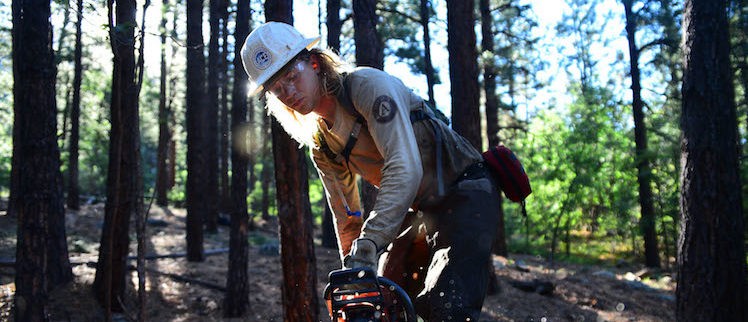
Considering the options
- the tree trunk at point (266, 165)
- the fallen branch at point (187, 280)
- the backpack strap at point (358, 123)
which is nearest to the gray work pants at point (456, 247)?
the backpack strap at point (358, 123)

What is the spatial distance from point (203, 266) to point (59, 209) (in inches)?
164

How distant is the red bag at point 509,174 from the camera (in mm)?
3104

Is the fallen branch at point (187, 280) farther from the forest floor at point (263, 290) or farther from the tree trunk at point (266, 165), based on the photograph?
the tree trunk at point (266, 165)

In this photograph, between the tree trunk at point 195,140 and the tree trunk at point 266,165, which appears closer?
the tree trunk at point 195,140

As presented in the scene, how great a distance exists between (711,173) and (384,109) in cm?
581

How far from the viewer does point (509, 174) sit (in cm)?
311

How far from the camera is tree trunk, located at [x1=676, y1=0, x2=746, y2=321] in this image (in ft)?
22.5

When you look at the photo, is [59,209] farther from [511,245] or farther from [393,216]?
[511,245]

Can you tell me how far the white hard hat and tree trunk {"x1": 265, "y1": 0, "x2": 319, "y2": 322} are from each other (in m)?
3.76

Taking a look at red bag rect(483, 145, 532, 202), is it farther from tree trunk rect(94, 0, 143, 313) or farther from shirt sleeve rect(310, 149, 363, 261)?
tree trunk rect(94, 0, 143, 313)

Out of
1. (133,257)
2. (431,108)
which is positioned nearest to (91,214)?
(133,257)

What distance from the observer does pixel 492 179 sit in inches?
123

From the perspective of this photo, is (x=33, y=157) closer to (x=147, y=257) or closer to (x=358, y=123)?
(x=358, y=123)

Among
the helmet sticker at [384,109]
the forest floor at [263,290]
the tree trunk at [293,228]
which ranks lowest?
the forest floor at [263,290]
